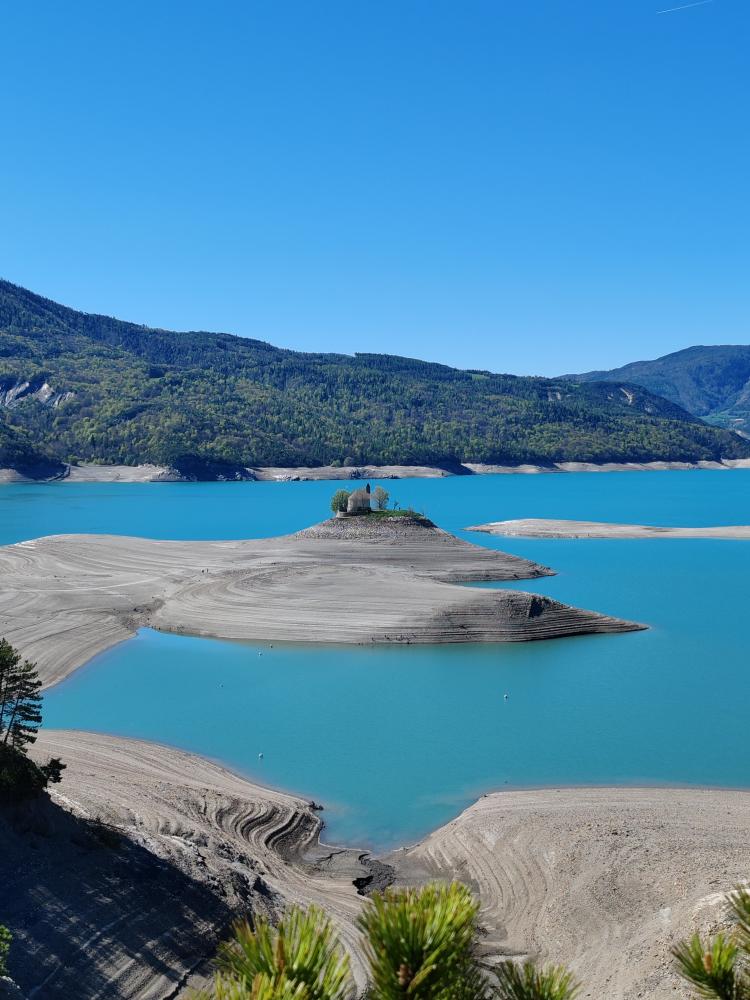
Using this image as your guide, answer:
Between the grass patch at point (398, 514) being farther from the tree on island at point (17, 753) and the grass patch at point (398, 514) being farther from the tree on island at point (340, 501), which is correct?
the tree on island at point (17, 753)

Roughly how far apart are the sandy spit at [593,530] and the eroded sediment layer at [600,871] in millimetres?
93006

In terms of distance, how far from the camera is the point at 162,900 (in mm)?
20031

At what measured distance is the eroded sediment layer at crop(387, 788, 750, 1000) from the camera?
57.8 ft

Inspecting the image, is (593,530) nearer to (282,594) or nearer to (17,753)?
(282,594)

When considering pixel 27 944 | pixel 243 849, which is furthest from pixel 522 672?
pixel 27 944

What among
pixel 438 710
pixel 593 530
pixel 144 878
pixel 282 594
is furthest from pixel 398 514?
pixel 144 878

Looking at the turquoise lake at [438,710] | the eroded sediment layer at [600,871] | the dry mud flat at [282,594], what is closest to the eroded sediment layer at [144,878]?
the turquoise lake at [438,710]

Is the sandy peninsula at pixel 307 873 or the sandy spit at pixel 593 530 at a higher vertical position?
the sandy spit at pixel 593 530

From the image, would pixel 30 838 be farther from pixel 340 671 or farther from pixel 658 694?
pixel 658 694

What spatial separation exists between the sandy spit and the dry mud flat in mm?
A: 39264

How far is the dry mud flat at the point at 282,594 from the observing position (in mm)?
56969

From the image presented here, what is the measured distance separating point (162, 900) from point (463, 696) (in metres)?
28.3

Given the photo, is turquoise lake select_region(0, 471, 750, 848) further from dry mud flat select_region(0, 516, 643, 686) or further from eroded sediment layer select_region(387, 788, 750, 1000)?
eroded sediment layer select_region(387, 788, 750, 1000)

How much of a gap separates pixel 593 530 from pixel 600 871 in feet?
344
